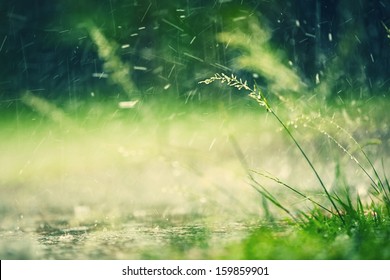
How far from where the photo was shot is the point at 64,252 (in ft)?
10.3

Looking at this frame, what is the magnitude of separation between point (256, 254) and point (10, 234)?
203 centimetres

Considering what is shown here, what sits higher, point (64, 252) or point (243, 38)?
point (243, 38)

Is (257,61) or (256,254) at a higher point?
(257,61)
